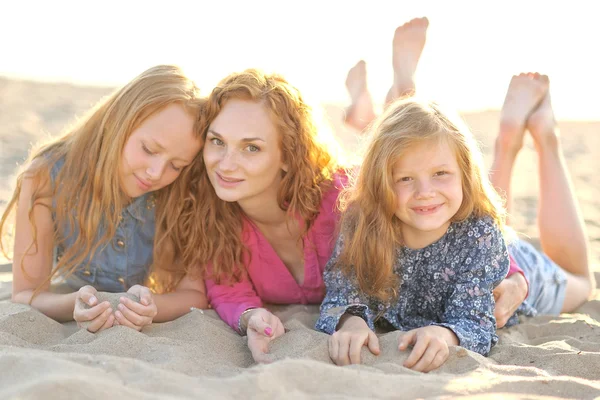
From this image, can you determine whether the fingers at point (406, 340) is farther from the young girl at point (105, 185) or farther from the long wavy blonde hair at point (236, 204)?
the young girl at point (105, 185)

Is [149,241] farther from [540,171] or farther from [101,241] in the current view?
[540,171]

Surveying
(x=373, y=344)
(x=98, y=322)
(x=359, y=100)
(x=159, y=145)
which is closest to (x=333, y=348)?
(x=373, y=344)

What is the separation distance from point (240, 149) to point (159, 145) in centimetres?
40

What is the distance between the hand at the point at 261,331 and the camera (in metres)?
2.78

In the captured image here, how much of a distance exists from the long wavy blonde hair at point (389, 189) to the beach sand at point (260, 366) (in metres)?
0.33

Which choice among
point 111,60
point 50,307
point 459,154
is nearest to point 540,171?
point 459,154

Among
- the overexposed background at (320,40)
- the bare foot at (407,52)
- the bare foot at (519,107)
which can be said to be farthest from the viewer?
the overexposed background at (320,40)

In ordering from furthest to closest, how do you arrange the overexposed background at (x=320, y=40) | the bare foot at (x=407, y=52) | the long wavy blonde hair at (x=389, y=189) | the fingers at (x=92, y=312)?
1. the overexposed background at (x=320, y=40)
2. the bare foot at (x=407, y=52)
3. the long wavy blonde hair at (x=389, y=189)
4. the fingers at (x=92, y=312)

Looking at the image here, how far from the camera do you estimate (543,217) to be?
430 centimetres

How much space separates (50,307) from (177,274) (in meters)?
0.65

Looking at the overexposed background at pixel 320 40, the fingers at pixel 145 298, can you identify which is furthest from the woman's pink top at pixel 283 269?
A: the overexposed background at pixel 320 40

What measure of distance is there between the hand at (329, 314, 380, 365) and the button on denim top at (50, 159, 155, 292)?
4.37 ft

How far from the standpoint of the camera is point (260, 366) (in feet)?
7.70

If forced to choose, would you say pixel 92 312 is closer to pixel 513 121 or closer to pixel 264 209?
pixel 264 209
